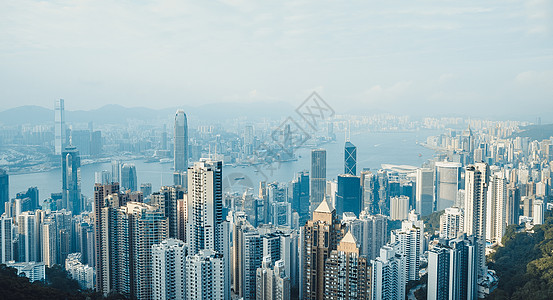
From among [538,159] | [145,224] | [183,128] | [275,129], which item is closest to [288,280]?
[145,224]

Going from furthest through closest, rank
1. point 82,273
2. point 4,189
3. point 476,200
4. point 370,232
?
point 4,189, point 476,200, point 370,232, point 82,273

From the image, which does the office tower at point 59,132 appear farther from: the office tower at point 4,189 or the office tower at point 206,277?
the office tower at point 206,277

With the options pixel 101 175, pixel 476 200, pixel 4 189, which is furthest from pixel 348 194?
pixel 4 189

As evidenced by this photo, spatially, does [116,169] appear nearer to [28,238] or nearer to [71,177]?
[71,177]

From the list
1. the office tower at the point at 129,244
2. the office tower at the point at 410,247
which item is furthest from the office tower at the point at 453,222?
the office tower at the point at 129,244

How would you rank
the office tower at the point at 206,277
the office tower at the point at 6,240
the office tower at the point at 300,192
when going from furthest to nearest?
the office tower at the point at 300,192
the office tower at the point at 6,240
the office tower at the point at 206,277

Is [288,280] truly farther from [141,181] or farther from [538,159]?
[538,159]

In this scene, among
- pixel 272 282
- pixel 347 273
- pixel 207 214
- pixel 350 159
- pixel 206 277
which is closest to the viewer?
pixel 347 273
